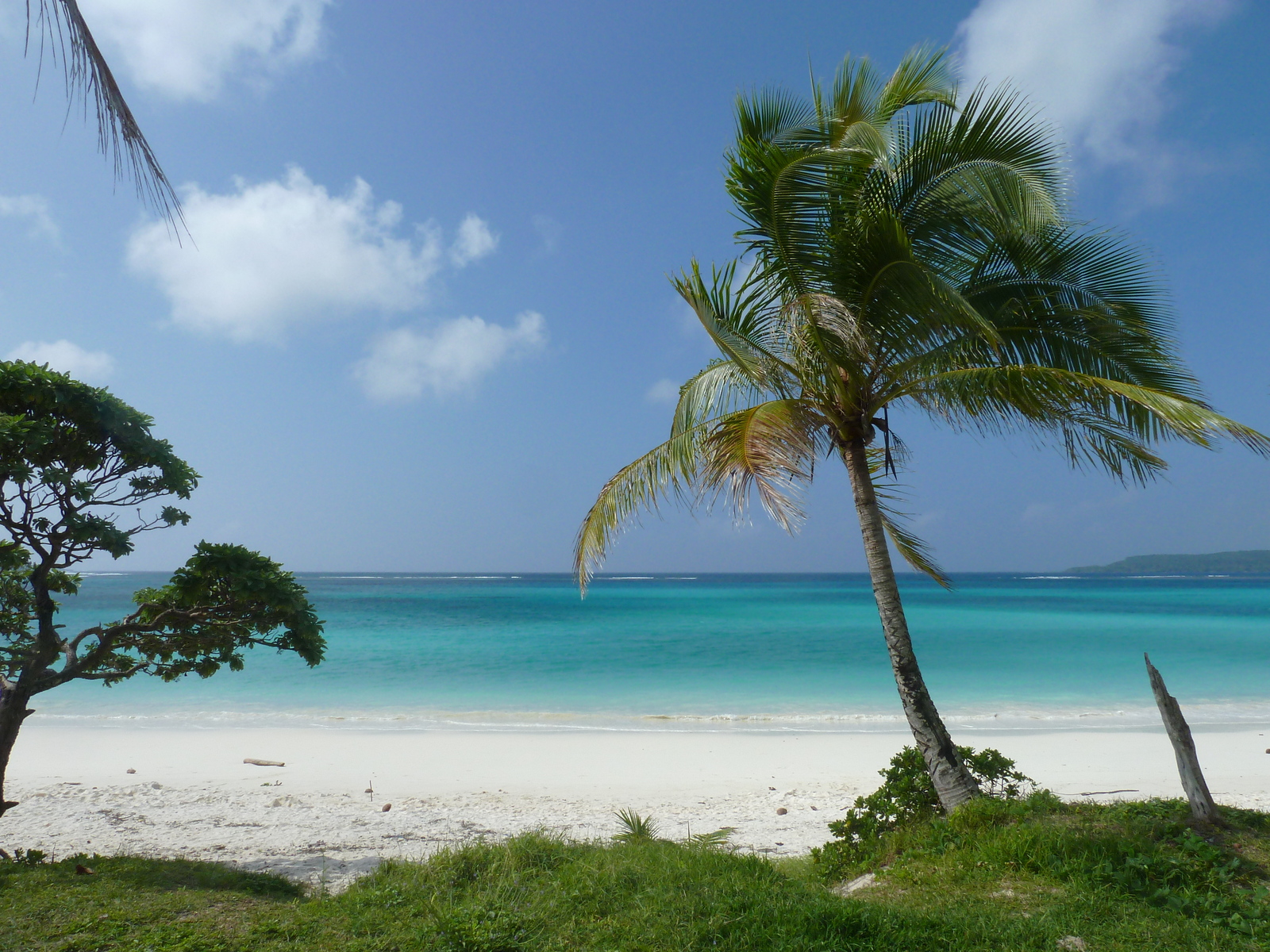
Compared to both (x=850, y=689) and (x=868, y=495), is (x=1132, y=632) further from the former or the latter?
(x=868, y=495)

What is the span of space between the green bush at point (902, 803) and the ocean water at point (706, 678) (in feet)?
24.8

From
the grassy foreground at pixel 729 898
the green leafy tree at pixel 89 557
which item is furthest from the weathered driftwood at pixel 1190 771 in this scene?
the green leafy tree at pixel 89 557

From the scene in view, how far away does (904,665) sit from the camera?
5.58 meters

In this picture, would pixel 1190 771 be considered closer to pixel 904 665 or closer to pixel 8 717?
pixel 904 665

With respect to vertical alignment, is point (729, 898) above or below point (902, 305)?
below

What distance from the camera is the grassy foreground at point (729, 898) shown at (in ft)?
11.7

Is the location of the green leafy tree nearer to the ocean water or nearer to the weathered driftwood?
the weathered driftwood

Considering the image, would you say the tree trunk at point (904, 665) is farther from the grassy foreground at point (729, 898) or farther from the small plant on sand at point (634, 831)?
the small plant on sand at point (634, 831)

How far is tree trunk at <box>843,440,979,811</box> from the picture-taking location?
5340mm

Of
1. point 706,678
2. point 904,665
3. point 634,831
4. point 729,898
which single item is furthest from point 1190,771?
point 706,678

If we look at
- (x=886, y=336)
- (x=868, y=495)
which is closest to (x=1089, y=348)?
(x=886, y=336)

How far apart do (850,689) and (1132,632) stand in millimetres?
21167

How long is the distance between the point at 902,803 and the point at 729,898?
7.40 ft

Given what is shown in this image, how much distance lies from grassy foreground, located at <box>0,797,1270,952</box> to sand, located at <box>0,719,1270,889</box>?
1.15 m
